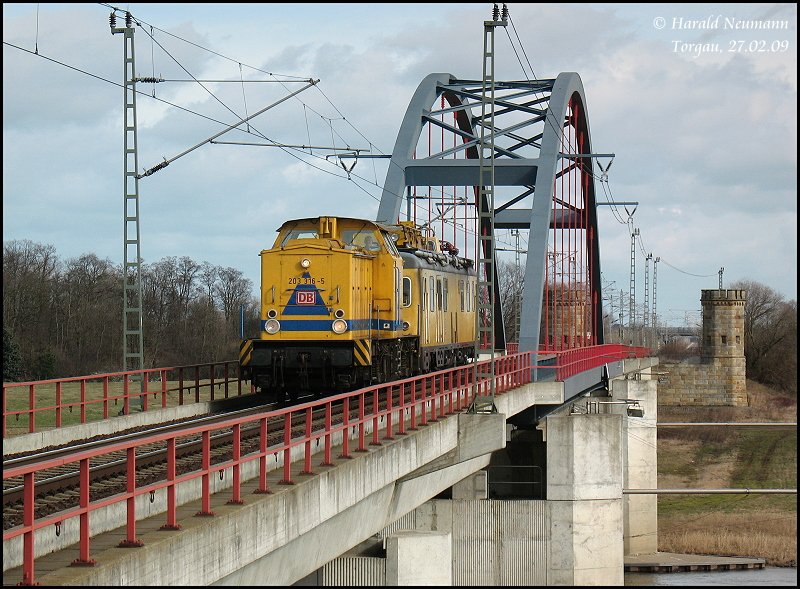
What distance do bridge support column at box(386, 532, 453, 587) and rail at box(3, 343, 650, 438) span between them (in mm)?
4780

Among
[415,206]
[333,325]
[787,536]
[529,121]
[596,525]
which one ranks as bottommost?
[787,536]

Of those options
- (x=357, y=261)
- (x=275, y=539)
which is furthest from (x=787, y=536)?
(x=275, y=539)

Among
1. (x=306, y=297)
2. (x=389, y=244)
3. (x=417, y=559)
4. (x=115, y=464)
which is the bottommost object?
(x=417, y=559)

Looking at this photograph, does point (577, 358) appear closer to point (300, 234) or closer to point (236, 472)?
point (300, 234)

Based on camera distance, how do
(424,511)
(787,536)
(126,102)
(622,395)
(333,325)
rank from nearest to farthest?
1. (333,325)
2. (126,102)
3. (424,511)
4. (787,536)
5. (622,395)

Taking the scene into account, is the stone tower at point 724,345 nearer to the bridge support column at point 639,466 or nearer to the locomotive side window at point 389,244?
the bridge support column at point 639,466

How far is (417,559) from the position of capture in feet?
79.4

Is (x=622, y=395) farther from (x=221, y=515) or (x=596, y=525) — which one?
(x=221, y=515)

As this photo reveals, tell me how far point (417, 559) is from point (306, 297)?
5478 millimetres

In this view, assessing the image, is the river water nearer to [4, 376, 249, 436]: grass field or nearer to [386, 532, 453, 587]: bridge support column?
[4, 376, 249, 436]: grass field

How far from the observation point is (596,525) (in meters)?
35.8

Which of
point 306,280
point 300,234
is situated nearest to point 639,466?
point 300,234

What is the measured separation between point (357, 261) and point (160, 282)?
207 ft

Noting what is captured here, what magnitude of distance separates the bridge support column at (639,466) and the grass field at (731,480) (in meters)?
1.68
